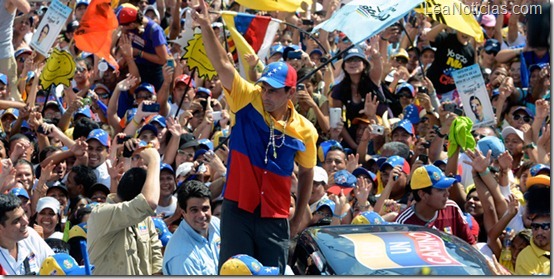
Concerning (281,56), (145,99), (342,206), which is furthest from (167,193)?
(281,56)

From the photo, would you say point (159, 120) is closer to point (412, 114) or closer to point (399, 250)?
point (412, 114)

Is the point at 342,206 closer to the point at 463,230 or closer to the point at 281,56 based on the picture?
the point at 463,230

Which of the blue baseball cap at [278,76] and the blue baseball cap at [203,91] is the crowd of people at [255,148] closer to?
the blue baseball cap at [278,76]

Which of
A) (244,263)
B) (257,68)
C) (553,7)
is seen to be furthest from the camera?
(553,7)

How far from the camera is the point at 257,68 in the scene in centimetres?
966

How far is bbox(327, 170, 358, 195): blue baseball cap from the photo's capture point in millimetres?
11438

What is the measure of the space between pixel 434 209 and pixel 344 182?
4.55 feet

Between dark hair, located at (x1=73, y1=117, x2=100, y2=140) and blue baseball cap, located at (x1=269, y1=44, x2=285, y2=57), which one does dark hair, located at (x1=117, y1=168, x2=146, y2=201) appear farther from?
blue baseball cap, located at (x1=269, y1=44, x2=285, y2=57)

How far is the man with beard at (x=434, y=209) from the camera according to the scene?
10211mm

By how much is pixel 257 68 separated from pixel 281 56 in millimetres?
5163

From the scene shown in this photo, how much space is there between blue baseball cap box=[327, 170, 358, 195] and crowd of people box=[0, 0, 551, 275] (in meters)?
0.02

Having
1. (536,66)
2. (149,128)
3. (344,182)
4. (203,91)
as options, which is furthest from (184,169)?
(536,66)

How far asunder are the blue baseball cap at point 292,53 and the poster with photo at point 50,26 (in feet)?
8.58

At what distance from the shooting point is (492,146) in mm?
12102
